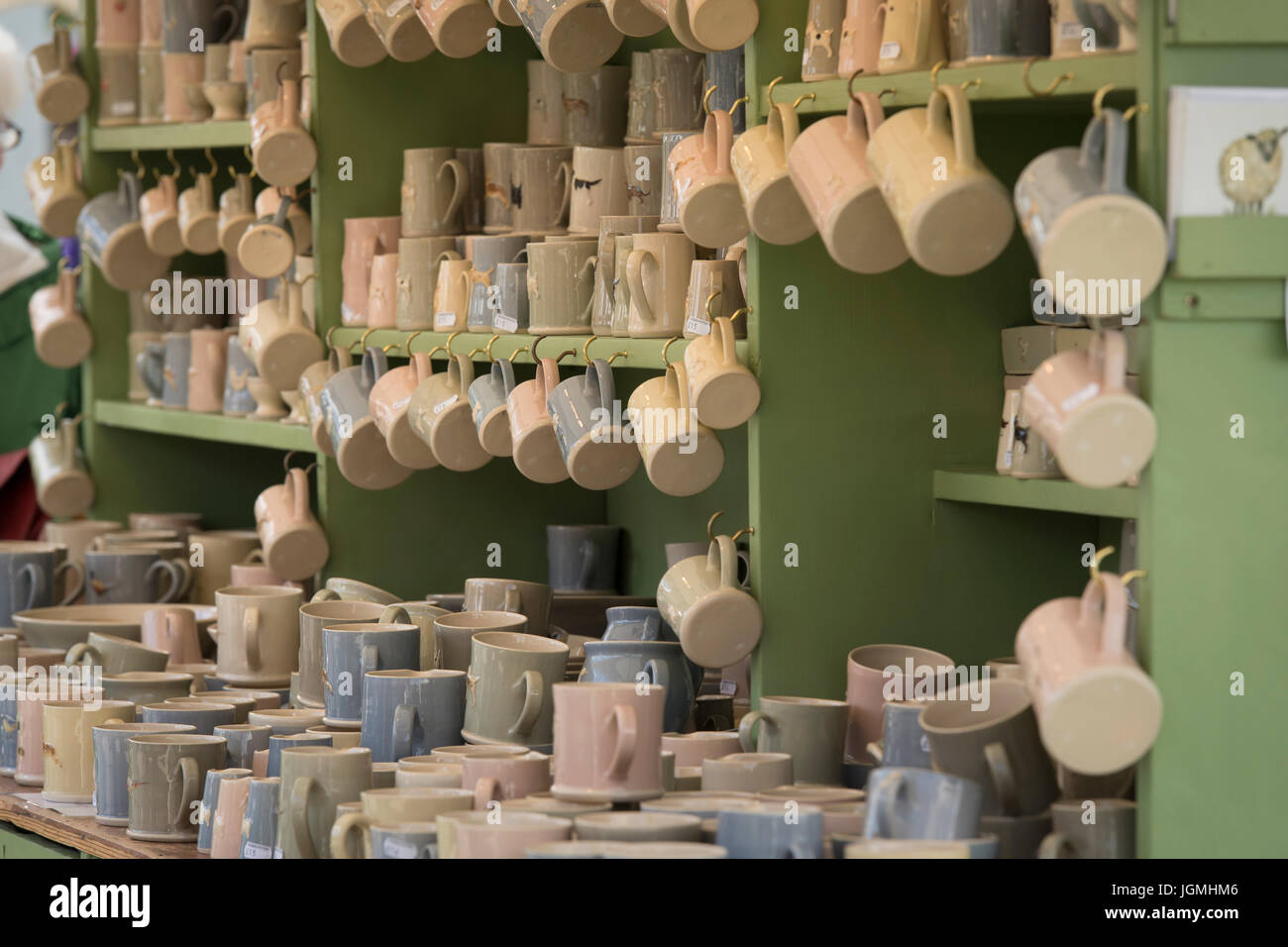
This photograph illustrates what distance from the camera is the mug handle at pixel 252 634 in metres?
2.58

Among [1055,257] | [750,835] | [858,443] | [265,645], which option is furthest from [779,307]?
[265,645]

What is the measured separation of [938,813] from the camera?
5.14ft

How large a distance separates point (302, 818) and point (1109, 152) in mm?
959

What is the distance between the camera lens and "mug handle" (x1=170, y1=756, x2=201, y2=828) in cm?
202

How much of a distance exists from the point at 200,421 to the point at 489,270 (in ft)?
3.26

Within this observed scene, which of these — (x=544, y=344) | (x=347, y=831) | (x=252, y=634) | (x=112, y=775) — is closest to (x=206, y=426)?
(x=252, y=634)

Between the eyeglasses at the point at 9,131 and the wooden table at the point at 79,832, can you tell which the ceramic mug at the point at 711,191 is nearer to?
the wooden table at the point at 79,832

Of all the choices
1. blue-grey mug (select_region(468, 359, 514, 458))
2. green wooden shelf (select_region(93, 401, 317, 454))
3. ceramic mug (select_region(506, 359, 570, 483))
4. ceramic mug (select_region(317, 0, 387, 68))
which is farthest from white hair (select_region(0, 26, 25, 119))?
ceramic mug (select_region(506, 359, 570, 483))

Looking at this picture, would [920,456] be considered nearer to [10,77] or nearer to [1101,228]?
[1101,228]

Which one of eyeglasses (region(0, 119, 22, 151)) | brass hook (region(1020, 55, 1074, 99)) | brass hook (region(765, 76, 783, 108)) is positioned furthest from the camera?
eyeglasses (region(0, 119, 22, 151))

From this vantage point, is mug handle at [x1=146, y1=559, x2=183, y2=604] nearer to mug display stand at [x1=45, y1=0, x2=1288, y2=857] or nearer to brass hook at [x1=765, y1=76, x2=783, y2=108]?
mug display stand at [x1=45, y1=0, x2=1288, y2=857]

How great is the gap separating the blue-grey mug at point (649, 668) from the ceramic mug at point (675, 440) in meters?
0.18

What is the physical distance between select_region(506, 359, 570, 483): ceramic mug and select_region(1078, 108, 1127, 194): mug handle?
0.90m

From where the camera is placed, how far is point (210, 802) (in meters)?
1.97
